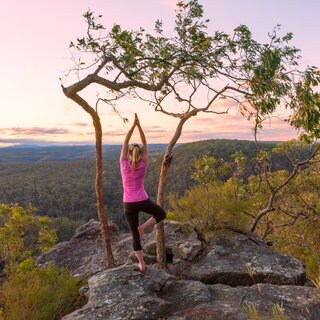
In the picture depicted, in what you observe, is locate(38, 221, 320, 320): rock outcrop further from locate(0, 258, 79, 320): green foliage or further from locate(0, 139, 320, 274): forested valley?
locate(0, 258, 79, 320): green foliage

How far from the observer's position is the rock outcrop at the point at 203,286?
6.77 meters

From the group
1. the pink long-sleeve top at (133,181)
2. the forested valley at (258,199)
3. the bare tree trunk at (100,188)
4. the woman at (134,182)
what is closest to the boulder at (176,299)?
the woman at (134,182)

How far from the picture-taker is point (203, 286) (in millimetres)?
7977

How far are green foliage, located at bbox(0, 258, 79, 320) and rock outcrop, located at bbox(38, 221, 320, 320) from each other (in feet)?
3.03

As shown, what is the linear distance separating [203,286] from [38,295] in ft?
11.4

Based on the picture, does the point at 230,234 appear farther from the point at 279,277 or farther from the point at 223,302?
the point at 223,302

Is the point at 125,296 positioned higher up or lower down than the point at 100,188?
lower down

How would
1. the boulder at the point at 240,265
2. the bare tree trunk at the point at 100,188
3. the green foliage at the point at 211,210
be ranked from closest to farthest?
1. the boulder at the point at 240,265
2. the bare tree trunk at the point at 100,188
3. the green foliage at the point at 211,210

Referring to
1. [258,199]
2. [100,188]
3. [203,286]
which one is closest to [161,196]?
[100,188]

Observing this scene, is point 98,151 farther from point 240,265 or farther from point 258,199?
point 258,199

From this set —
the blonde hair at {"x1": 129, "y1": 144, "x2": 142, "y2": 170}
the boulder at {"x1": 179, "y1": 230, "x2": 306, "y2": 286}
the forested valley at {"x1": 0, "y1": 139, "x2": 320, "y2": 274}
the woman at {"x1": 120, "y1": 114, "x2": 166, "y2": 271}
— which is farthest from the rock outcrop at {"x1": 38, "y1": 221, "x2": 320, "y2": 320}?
the blonde hair at {"x1": 129, "y1": 144, "x2": 142, "y2": 170}

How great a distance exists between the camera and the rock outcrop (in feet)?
22.2

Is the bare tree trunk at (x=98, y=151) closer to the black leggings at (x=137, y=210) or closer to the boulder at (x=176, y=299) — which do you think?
the boulder at (x=176, y=299)

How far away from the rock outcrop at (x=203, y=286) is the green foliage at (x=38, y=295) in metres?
0.92
